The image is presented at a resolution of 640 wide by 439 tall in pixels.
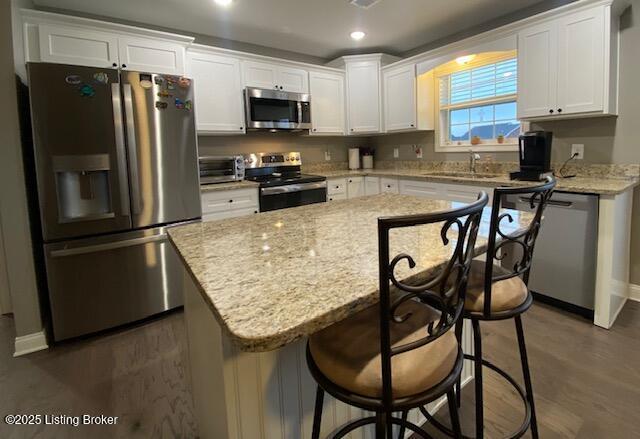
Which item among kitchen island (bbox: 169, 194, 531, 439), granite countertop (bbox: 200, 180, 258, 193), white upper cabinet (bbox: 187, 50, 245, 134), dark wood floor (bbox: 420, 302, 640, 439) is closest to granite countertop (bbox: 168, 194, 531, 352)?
kitchen island (bbox: 169, 194, 531, 439)

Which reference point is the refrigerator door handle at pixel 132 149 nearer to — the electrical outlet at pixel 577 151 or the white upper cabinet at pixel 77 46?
the white upper cabinet at pixel 77 46

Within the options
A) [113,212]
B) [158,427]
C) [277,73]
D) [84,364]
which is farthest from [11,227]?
[277,73]

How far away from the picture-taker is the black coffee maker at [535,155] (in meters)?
2.83

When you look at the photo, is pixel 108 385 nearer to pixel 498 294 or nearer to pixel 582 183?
pixel 498 294

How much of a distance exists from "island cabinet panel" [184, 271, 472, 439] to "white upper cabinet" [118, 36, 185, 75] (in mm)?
2421

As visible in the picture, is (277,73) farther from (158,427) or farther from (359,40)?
(158,427)

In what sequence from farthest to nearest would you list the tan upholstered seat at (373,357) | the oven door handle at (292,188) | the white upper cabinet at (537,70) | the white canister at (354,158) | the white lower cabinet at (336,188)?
the white canister at (354,158)
the white lower cabinet at (336,188)
the oven door handle at (292,188)
the white upper cabinet at (537,70)
the tan upholstered seat at (373,357)

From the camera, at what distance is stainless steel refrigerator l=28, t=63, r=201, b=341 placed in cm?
225

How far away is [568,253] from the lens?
8.08ft

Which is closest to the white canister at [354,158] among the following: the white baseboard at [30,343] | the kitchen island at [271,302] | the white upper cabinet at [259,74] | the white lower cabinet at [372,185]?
the white lower cabinet at [372,185]

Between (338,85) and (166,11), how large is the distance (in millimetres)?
2032

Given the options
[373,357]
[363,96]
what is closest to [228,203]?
[363,96]

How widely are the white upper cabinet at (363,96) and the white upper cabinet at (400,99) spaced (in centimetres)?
12

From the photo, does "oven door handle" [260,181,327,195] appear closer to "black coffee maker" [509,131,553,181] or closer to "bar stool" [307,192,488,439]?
"black coffee maker" [509,131,553,181]
